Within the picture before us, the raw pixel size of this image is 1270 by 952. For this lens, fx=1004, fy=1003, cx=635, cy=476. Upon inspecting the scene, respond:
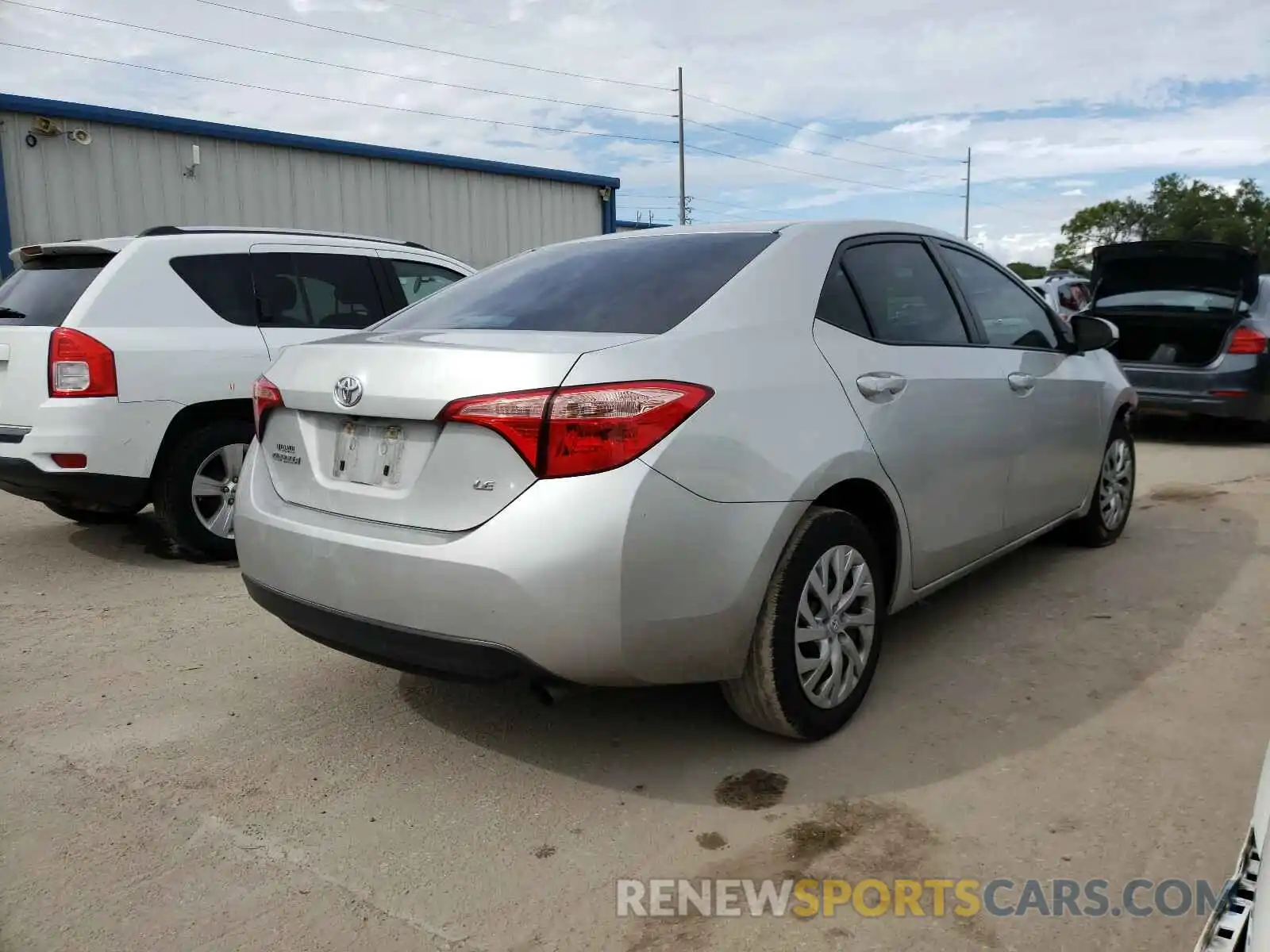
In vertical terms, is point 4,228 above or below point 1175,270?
above

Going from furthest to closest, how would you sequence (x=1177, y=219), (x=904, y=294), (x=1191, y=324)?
(x=1177, y=219), (x=1191, y=324), (x=904, y=294)

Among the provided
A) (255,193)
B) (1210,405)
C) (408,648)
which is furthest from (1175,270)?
(255,193)

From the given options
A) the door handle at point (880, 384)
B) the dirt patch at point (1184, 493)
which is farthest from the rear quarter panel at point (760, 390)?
the dirt patch at point (1184, 493)

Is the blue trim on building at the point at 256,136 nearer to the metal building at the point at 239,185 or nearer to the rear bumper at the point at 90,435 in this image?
the metal building at the point at 239,185

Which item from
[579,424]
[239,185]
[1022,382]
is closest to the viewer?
[579,424]

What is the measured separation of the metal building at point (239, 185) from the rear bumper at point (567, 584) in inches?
416

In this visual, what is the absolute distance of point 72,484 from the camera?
466cm

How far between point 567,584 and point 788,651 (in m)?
0.75

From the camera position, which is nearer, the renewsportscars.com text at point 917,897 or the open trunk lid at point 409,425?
the renewsportscars.com text at point 917,897

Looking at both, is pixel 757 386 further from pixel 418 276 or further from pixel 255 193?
pixel 255 193

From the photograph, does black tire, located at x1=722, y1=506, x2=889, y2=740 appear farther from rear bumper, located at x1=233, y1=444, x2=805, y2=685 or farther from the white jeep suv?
the white jeep suv

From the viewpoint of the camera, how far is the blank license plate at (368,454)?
8.70 feet

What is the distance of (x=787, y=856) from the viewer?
8.05 feet

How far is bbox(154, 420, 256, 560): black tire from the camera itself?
4.98 metres
